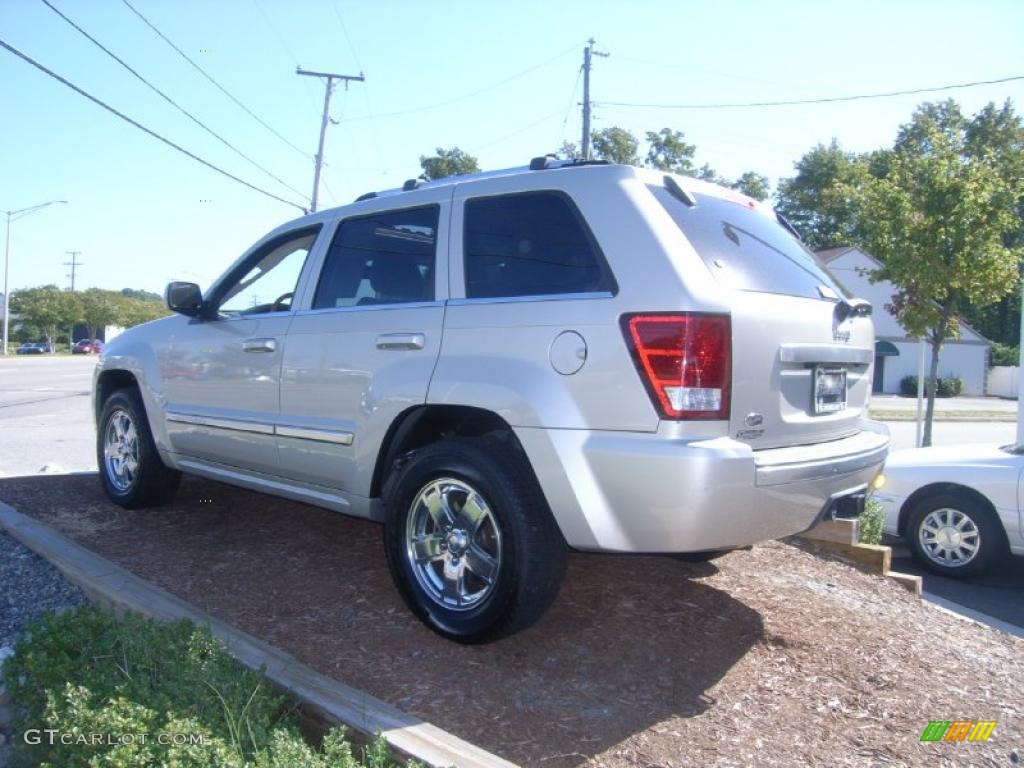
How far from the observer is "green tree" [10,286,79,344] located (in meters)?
77.3

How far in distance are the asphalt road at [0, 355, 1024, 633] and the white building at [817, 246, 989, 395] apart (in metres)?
18.6

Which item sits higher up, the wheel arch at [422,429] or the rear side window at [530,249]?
the rear side window at [530,249]

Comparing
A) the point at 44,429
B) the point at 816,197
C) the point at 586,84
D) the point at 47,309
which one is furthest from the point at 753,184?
the point at 47,309

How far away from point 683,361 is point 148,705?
2069 millimetres

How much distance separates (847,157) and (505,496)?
2428 inches

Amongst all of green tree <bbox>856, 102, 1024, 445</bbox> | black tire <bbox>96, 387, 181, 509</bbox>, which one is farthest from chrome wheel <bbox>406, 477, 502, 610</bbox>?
green tree <bbox>856, 102, 1024, 445</bbox>

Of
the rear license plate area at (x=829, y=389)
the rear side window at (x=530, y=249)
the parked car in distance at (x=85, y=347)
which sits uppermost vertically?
the rear side window at (x=530, y=249)

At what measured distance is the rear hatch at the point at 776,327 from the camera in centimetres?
307

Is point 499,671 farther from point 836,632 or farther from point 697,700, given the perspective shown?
point 836,632

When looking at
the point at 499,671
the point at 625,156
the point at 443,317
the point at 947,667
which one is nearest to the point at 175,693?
the point at 499,671

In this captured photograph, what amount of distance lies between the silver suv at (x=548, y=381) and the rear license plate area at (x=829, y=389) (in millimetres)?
13

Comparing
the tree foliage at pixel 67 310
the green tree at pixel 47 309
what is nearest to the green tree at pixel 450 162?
the tree foliage at pixel 67 310

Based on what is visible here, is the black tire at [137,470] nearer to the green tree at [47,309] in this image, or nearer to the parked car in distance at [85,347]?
the parked car in distance at [85,347]

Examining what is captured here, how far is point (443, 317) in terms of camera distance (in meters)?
3.55
